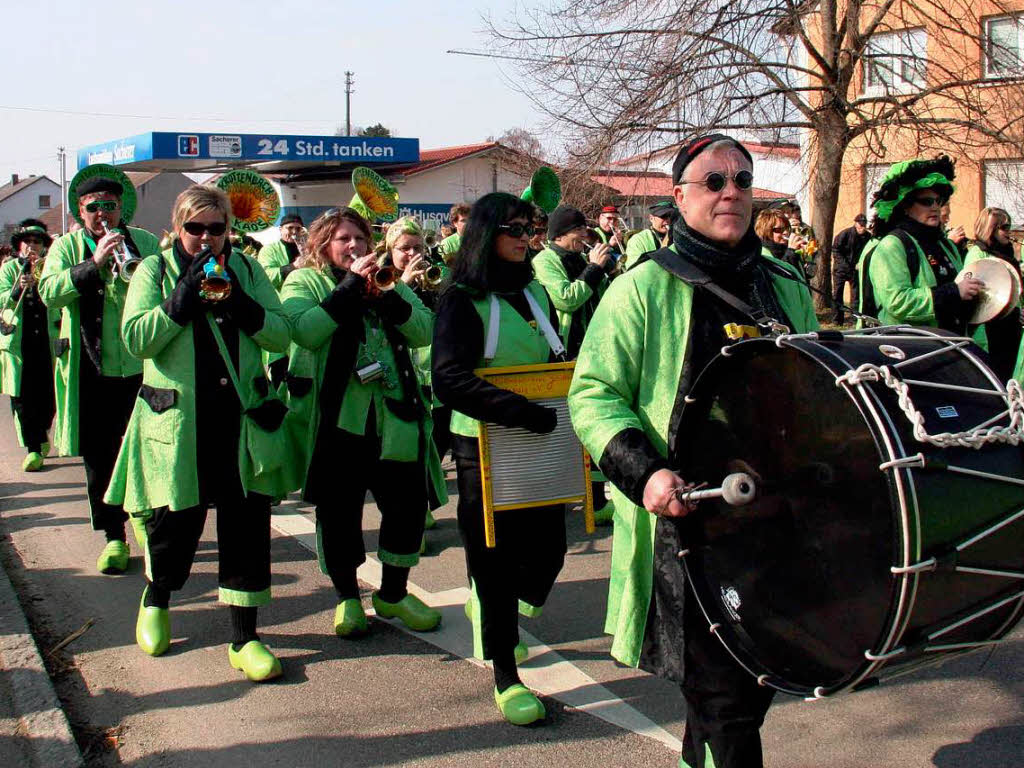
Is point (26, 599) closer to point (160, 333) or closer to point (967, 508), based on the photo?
point (160, 333)

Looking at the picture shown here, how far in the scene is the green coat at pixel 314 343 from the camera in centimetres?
463

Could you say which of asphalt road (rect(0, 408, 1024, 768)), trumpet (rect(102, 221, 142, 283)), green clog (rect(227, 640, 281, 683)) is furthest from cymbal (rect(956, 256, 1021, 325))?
trumpet (rect(102, 221, 142, 283))

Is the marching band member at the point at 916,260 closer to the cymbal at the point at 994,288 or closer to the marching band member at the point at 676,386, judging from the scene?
the cymbal at the point at 994,288

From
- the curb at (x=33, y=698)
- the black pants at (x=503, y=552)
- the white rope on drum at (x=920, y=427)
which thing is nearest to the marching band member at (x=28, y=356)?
the curb at (x=33, y=698)

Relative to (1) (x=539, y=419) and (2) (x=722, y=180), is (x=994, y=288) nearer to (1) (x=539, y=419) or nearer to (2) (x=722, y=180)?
(1) (x=539, y=419)

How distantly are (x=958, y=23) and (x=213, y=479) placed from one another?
13.6 m

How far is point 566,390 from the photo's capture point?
13.4ft

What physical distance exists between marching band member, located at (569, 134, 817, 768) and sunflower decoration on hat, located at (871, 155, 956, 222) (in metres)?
2.81

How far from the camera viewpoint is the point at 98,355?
594cm

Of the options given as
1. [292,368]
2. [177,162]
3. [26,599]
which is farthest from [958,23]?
[177,162]

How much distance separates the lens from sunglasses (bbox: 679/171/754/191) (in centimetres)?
275

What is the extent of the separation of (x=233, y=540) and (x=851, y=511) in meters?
2.87

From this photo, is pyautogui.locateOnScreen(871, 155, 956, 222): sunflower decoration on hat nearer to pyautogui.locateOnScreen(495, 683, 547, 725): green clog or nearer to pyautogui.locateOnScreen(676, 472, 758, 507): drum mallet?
pyautogui.locateOnScreen(495, 683, 547, 725): green clog

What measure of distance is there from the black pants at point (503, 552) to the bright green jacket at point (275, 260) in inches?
201
